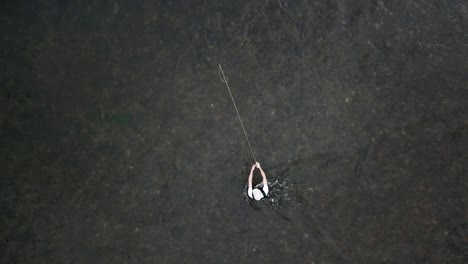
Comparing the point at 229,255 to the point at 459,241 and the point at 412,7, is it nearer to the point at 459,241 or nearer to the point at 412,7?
the point at 459,241

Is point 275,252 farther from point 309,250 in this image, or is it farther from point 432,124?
point 432,124

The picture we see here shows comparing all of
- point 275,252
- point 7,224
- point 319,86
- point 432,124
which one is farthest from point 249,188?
point 7,224

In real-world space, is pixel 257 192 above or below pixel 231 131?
below

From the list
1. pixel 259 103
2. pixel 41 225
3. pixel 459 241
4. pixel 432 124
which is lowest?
pixel 459 241

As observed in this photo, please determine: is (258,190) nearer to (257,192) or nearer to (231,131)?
(257,192)

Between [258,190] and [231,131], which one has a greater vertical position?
[231,131]

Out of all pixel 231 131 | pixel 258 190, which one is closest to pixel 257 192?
pixel 258 190

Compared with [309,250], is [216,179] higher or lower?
higher
